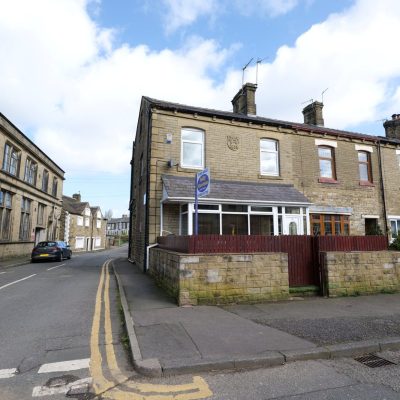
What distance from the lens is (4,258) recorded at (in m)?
21.0

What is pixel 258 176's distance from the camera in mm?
15516

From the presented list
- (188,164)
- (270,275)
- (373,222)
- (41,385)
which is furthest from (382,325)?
(373,222)

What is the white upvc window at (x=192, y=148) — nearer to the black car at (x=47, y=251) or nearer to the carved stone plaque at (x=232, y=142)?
the carved stone plaque at (x=232, y=142)

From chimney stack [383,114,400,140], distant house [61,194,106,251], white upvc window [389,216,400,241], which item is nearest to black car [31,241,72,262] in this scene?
distant house [61,194,106,251]

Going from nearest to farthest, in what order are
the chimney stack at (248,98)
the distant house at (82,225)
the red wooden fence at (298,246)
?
the red wooden fence at (298,246) → the chimney stack at (248,98) → the distant house at (82,225)

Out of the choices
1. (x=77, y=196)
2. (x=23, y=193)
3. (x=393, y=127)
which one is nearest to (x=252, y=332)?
(x=393, y=127)

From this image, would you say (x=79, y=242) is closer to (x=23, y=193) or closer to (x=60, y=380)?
(x=23, y=193)

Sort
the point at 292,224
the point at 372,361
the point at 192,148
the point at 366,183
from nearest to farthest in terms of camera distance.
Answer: the point at 372,361 → the point at 292,224 → the point at 192,148 → the point at 366,183

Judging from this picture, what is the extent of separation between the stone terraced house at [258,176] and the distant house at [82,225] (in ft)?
87.8

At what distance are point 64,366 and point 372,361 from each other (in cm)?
426

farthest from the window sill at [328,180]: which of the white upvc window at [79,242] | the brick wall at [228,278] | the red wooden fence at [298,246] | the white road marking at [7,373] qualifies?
the white upvc window at [79,242]

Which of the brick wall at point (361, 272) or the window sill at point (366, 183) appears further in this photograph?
the window sill at point (366, 183)

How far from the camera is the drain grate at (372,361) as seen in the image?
14.2 feet

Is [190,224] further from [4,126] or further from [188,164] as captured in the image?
[4,126]
